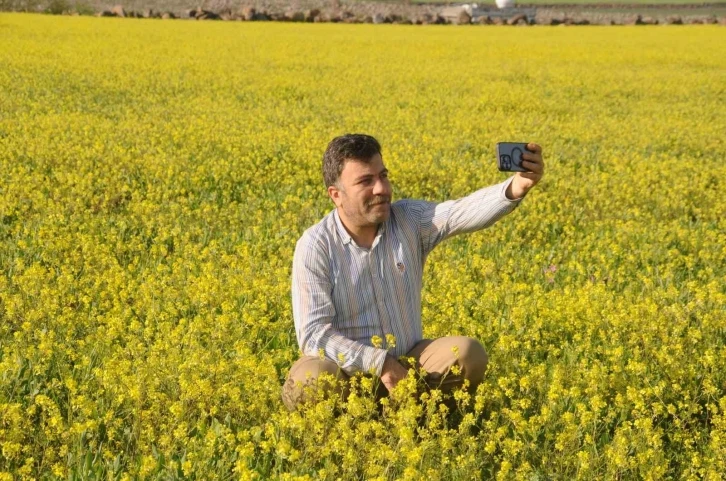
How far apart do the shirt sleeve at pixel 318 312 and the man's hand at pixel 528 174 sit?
802 millimetres

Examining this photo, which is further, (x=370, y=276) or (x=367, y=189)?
(x=370, y=276)

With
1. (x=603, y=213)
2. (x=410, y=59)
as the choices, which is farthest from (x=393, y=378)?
(x=410, y=59)

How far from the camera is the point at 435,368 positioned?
3922 millimetres

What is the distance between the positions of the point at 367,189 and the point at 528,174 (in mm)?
636

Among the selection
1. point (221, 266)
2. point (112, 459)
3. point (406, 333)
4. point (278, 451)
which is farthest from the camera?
point (221, 266)

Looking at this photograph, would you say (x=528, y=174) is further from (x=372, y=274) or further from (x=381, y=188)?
(x=372, y=274)

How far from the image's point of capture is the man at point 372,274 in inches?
150

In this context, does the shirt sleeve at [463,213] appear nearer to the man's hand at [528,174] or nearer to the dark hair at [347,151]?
the man's hand at [528,174]

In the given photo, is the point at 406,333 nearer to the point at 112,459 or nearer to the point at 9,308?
the point at 112,459

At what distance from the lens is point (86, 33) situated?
94.1ft

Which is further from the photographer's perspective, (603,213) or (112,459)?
(603,213)

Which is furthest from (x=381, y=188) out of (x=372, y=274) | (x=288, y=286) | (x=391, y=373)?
(x=288, y=286)

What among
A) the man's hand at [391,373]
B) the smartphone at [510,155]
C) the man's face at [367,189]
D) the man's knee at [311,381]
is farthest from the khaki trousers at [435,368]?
the smartphone at [510,155]

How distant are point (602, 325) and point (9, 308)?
301 centimetres
